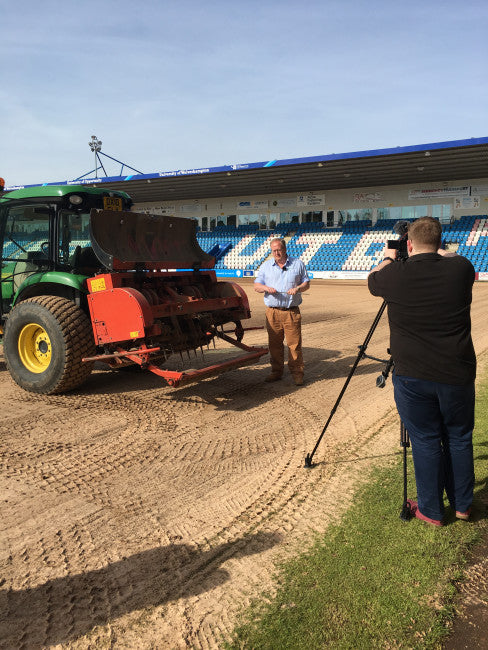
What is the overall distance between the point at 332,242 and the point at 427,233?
29.7 meters

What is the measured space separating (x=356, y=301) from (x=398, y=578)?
16.0 meters

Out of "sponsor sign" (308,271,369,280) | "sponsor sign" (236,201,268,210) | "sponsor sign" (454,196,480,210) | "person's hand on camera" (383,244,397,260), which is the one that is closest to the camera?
"person's hand on camera" (383,244,397,260)

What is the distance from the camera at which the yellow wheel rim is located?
5.99 metres

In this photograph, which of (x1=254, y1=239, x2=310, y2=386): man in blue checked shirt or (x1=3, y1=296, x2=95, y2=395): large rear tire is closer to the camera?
(x1=3, y1=296, x2=95, y2=395): large rear tire

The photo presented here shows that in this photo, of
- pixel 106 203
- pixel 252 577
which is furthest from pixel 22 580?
pixel 106 203

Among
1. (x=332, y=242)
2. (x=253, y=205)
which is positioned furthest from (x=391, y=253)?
(x=253, y=205)

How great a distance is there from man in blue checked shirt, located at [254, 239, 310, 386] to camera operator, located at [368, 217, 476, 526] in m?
3.33

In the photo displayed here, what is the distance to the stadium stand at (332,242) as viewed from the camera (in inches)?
1095

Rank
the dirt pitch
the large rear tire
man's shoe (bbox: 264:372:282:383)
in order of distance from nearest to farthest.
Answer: the dirt pitch
the large rear tire
man's shoe (bbox: 264:372:282:383)

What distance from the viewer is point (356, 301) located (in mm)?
18141

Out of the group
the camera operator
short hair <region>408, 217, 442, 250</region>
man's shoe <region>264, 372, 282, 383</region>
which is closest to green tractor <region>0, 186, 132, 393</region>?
man's shoe <region>264, 372, 282, 383</region>

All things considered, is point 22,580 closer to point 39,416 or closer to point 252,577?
point 252,577

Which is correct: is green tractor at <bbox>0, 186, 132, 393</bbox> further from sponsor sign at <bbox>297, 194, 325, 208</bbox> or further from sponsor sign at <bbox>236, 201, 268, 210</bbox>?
sponsor sign at <bbox>236, 201, 268, 210</bbox>

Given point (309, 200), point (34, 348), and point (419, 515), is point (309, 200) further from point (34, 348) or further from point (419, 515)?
point (419, 515)
